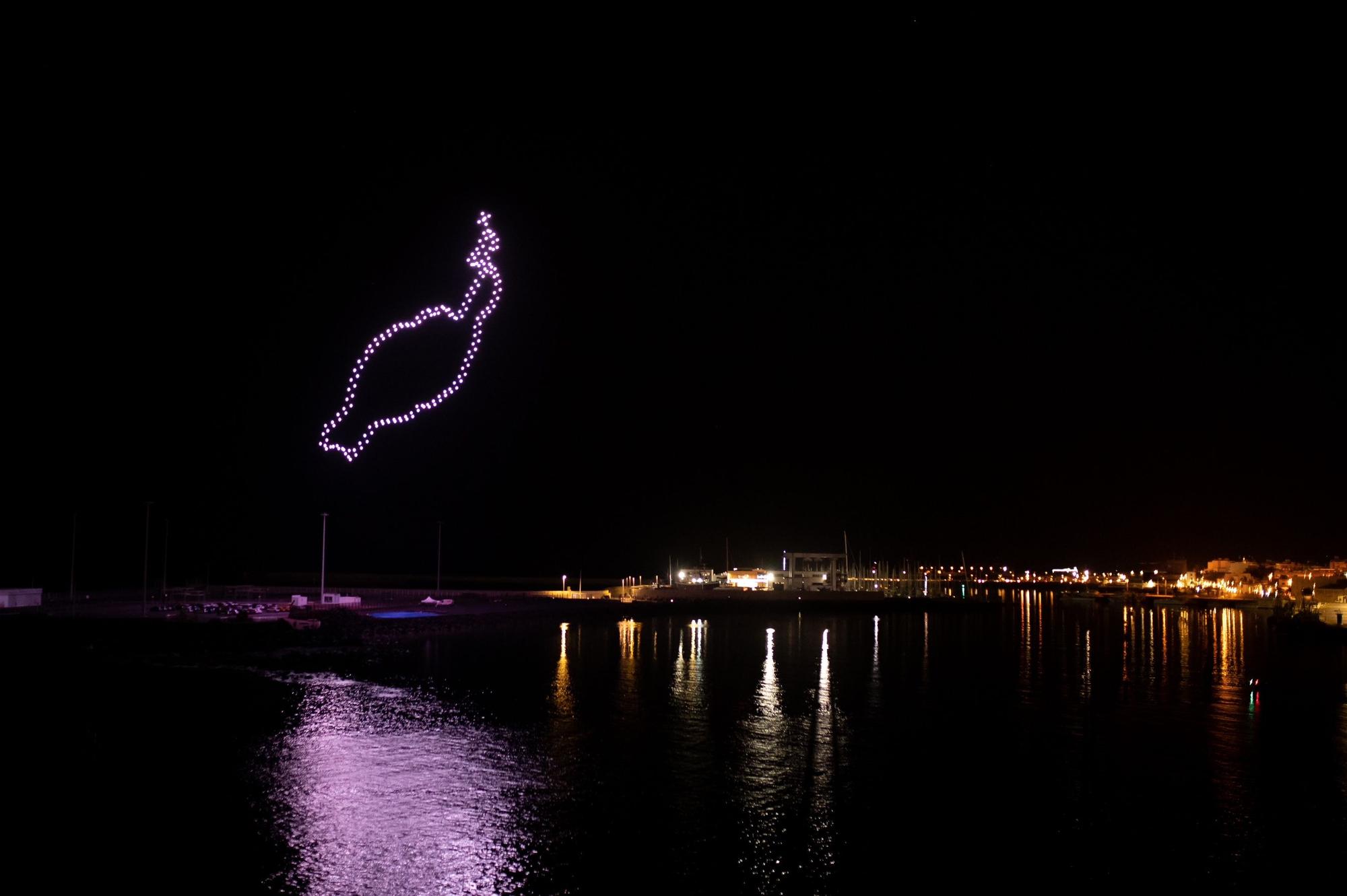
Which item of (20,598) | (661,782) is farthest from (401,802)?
(20,598)

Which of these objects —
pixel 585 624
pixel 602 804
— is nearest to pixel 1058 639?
pixel 585 624

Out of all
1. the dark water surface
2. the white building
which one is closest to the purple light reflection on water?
the dark water surface

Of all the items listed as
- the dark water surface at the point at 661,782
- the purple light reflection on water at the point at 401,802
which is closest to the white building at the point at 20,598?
the dark water surface at the point at 661,782

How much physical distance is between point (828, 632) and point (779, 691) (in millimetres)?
19653

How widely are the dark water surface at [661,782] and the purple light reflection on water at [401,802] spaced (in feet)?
0.15

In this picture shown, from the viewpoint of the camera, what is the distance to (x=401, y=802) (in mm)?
10867

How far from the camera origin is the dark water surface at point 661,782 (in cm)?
905

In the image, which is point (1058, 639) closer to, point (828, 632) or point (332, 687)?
point (828, 632)

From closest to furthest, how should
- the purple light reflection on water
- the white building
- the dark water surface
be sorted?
the purple light reflection on water < the dark water surface < the white building

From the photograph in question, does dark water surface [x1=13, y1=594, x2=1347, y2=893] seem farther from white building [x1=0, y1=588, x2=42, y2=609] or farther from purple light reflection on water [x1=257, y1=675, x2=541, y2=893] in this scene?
white building [x1=0, y1=588, x2=42, y2=609]

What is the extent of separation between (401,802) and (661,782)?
125 inches

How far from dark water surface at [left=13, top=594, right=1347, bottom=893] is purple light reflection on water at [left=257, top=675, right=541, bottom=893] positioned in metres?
0.04

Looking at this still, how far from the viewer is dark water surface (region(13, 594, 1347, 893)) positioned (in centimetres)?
905

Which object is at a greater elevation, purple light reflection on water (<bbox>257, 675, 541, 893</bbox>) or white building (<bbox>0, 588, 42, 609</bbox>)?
white building (<bbox>0, 588, 42, 609</bbox>)
